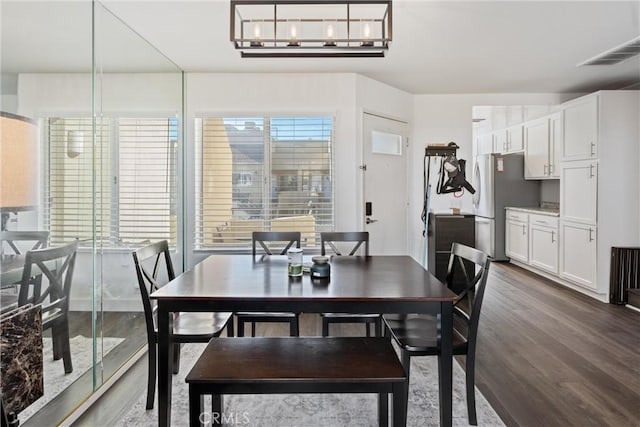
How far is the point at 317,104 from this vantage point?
4082mm

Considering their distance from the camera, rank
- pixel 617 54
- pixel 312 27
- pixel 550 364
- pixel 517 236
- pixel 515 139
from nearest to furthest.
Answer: pixel 550 364 < pixel 312 27 < pixel 617 54 < pixel 517 236 < pixel 515 139

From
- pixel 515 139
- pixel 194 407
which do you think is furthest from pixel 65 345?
pixel 515 139

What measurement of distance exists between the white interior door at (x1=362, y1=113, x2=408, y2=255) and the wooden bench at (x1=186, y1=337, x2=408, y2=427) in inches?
103

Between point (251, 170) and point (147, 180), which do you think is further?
point (251, 170)

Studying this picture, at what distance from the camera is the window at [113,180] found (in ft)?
6.96

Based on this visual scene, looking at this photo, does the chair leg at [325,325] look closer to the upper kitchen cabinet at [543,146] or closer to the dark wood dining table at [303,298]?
the dark wood dining table at [303,298]

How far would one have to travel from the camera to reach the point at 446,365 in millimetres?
1816

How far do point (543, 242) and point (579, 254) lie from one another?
2.39ft

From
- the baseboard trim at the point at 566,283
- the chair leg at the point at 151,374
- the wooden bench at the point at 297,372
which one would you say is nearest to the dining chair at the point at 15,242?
the chair leg at the point at 151,374

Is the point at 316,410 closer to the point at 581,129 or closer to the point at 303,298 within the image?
the point at 303,298

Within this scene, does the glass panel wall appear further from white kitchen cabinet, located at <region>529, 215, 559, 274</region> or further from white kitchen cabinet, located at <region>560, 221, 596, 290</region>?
white kitchen cabinet, located at <region>529, 215, 559, 274</region>

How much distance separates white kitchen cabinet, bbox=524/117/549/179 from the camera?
17.7 ft

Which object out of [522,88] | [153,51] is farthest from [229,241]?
[522,88]

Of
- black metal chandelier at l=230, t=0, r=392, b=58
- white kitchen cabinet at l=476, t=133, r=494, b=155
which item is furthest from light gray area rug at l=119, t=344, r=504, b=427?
white kitchen cabinet at l=476, t=133, r=494, b=155
